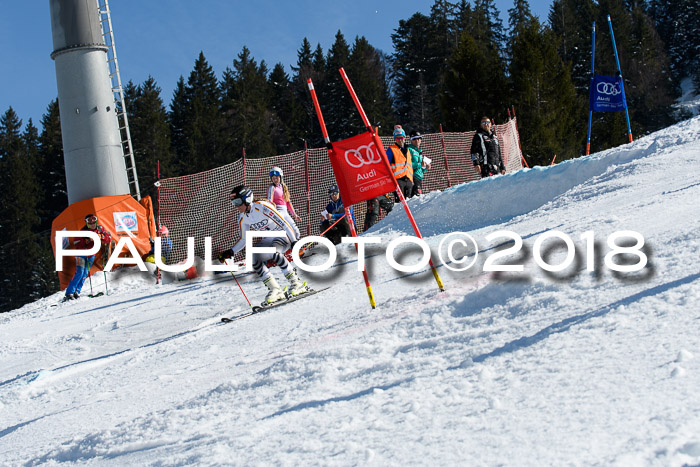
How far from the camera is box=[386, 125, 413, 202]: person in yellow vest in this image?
12.5 meters

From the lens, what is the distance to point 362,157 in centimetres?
591

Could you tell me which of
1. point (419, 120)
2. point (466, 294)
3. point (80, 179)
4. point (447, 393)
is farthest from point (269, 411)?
point (419, 120)

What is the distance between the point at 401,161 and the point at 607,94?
5.80 m

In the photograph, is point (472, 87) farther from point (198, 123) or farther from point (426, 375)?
point (426, 375)

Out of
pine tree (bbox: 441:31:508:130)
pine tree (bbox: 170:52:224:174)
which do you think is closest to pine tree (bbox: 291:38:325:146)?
pine tree (bbox: 170:52:224:174)

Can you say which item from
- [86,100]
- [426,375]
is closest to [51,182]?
[86,100]

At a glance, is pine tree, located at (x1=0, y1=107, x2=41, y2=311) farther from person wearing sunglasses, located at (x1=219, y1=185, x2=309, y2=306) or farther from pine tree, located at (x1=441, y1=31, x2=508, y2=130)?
person wearing sunglasses, located at (x1=219, y1=185, x2=309, y2=306)

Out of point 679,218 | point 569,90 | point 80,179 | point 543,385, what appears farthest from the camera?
point 569,90

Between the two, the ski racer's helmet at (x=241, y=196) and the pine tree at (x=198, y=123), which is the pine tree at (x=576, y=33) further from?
the ski racer's helmet at (x=241, y=196)

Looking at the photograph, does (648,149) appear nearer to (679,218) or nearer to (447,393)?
(679,218)

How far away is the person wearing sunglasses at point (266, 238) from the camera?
27.3 ft

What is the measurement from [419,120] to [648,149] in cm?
4692

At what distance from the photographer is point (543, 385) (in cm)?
316

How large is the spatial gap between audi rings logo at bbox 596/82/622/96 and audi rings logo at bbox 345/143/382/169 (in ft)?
35.5
